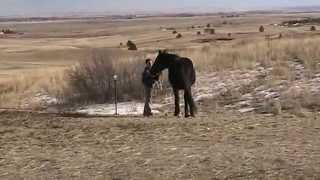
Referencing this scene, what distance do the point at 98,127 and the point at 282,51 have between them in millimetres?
18883

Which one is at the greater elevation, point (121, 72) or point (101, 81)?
point (121, 72)

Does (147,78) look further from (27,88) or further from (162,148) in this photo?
(27,88)

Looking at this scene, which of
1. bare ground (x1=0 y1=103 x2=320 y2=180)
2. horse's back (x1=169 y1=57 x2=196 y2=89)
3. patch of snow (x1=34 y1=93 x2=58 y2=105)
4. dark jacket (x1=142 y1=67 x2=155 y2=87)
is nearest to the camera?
bare ground (x1=0 y1=103 x2=320 y2=180)

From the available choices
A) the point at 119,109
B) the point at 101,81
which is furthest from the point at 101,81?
the point at 119,109

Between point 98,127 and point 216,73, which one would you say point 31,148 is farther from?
point 216,73

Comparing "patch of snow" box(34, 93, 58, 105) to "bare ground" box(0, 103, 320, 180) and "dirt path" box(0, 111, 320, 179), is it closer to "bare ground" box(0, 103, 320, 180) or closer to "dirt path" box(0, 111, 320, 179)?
"bare ground" box(0, 103, 320, 180)

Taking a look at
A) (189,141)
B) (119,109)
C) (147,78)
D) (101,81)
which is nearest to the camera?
(189,141)

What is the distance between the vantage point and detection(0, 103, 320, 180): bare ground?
9914mm

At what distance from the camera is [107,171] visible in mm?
10141

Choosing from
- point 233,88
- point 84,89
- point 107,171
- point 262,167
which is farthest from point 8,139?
point 84,89

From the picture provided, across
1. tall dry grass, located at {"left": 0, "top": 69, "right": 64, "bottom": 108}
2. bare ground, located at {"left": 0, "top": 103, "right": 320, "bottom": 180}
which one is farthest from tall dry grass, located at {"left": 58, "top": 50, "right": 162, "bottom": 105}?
bare ground, located at {"left": 0, "top": 103, "right": 320, "bottom": 180}

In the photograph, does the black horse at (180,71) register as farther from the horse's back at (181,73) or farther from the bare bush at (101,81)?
the bare bush at (101,81)

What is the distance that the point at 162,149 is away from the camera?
1148cm

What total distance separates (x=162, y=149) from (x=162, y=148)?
10 centimetres
